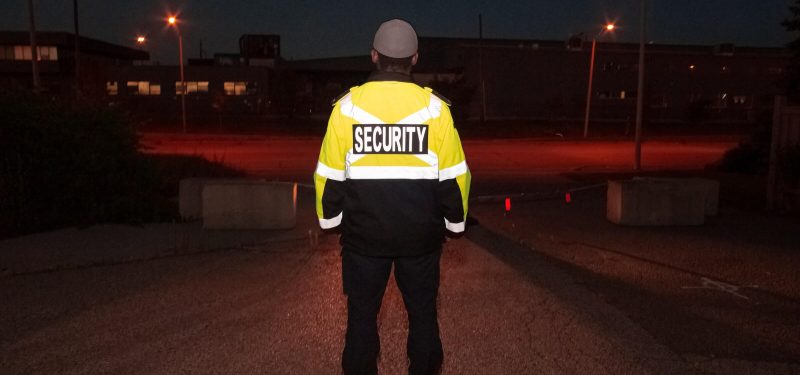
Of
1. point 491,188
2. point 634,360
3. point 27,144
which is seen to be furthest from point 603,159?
point 634,360

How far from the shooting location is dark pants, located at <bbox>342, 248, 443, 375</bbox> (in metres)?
3.75

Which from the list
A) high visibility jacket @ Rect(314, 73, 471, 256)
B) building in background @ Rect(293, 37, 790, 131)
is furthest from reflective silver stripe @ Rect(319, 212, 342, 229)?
building in background @ Rect(293, 37, 790, 131)

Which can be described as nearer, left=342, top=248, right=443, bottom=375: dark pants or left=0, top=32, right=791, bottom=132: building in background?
left=342, top=248, right=443, bottom=375: dark pants

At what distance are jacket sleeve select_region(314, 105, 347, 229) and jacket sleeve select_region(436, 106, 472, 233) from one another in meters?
0.49

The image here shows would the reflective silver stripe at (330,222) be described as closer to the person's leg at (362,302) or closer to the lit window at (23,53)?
the person's leg at (362,302)

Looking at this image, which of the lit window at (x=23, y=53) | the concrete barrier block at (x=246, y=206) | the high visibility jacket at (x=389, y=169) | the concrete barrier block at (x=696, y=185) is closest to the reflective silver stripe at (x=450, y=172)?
the high visibility jacket at (x=389, y=169)

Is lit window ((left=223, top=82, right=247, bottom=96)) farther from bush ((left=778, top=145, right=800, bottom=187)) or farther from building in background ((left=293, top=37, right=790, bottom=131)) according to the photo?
bush ((left=778, top=145, right=800, bottom=187))

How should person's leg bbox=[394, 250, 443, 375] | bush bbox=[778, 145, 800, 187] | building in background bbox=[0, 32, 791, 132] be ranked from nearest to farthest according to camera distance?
1. person's leg bbox=[394, 250, 443, 375]
2. bush bbox=[778, 145, 800, 187]
3. building in background bbox=[0, 32, 791, 132]

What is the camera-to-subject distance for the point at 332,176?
369 centimetres

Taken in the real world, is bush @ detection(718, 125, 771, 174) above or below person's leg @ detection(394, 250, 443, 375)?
below

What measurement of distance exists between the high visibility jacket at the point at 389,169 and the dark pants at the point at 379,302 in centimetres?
8

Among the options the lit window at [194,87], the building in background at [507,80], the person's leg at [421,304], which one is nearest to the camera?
the person's leg at [421,304]

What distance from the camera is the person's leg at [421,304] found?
12.3 ft

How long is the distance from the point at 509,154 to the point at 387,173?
1006 inches
